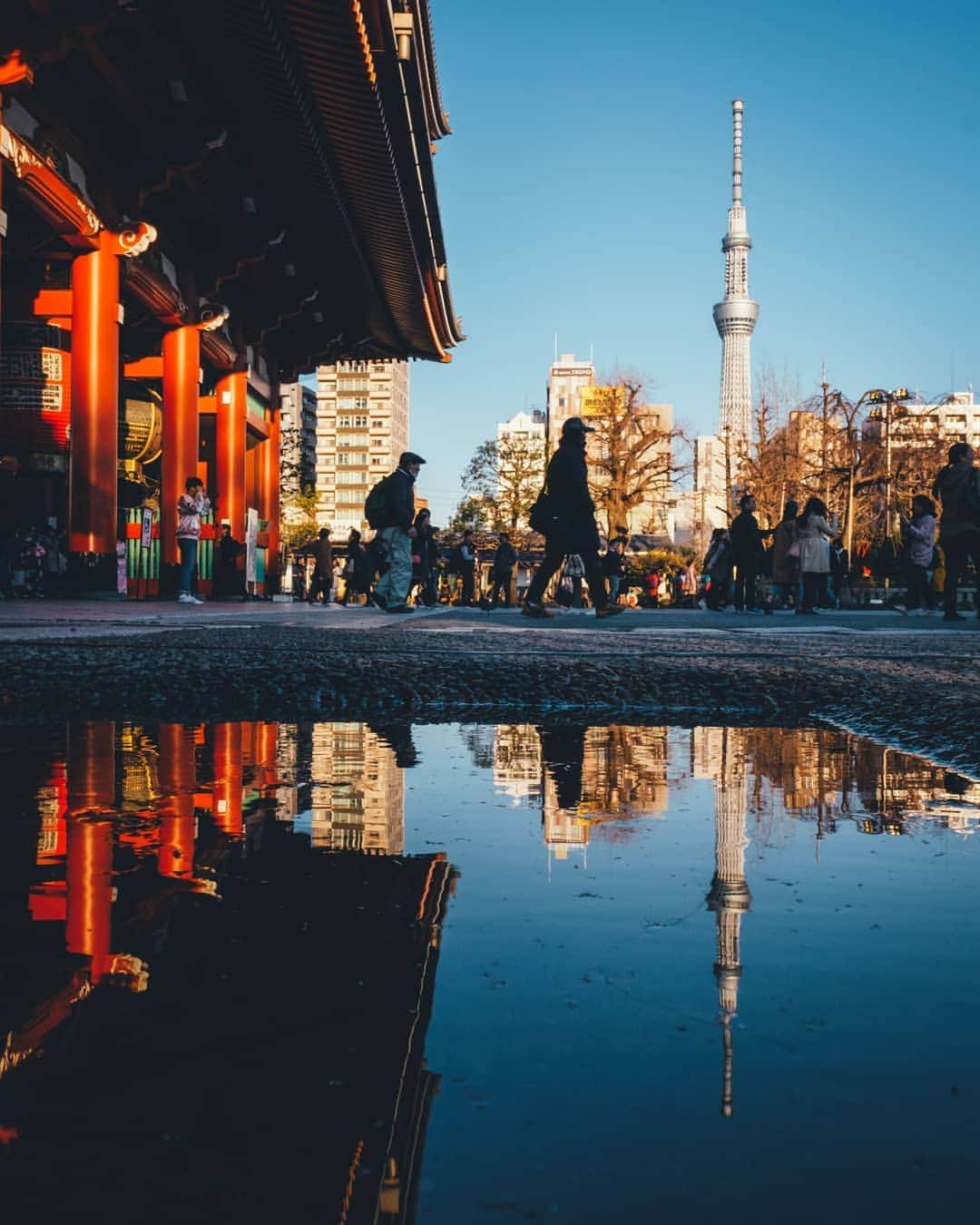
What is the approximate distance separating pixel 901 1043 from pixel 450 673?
153 inches

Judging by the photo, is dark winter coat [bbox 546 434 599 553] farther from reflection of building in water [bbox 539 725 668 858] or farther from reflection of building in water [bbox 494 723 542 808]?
reflection of building in water [bbox 539 725 668 858]

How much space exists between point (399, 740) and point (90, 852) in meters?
1.60

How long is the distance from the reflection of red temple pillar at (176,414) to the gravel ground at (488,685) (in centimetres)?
1299

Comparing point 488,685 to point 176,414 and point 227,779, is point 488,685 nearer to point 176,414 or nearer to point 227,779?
point 227,779

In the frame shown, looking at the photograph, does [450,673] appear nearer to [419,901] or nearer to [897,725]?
[897,725]

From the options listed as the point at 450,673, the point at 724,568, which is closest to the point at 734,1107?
the point at 450,673

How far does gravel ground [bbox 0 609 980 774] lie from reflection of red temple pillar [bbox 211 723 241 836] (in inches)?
19.3

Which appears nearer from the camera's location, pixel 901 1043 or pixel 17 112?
pixel 901 1043

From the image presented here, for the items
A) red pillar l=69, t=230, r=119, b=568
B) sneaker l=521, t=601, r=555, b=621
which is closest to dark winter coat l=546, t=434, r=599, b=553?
sneaker l=521, t=601, r=555, b=621

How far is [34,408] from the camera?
1442cm

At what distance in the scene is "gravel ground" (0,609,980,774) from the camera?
3953 mm

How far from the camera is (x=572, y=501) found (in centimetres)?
1127

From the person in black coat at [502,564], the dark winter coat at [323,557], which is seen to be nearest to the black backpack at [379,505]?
the person in black coat at [502,564]

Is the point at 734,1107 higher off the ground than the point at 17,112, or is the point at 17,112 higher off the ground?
the point at 17,112
